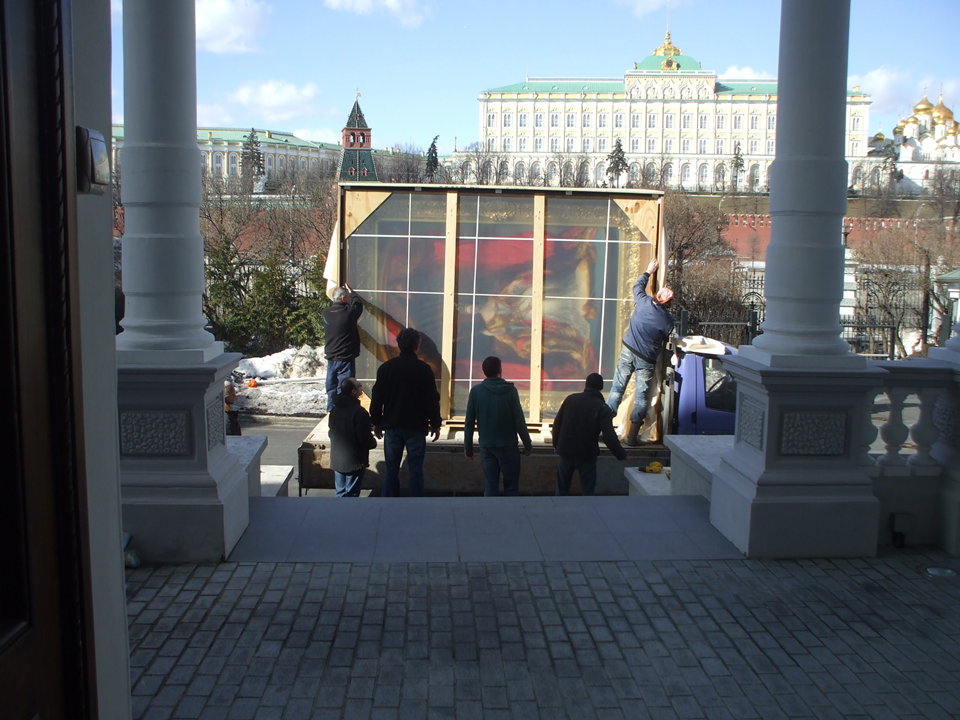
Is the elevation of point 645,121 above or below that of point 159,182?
above

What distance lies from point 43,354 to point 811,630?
11.8 ft

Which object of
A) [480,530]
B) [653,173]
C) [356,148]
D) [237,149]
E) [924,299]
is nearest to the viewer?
[480,530]

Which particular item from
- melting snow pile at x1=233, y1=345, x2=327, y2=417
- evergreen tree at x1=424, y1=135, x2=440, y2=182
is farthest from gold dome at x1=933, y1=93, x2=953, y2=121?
melting snow pile at x1=233, y1=345, x2=327, y2=417

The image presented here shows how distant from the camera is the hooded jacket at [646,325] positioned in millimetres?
9148

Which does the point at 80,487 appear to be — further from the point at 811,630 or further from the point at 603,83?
the point at 603,83

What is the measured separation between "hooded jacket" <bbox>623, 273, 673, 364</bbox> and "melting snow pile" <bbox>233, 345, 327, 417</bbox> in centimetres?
888

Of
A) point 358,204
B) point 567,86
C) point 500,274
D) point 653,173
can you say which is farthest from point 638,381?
point 567,86

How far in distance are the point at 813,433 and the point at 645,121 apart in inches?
4531

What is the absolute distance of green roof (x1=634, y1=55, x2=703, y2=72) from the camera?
12194 centimetres

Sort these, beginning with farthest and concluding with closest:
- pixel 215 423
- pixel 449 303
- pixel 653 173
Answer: pixel 653 173 → pixel 449 303 → pixel 215 423

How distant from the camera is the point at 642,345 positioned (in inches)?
369

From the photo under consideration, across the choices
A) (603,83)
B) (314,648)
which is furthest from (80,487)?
(603,83)

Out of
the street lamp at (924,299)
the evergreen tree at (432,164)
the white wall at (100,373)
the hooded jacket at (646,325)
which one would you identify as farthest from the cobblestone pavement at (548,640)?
the evergreen tree at (432,164)

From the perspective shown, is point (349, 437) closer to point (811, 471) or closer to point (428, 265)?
point (428, 265)
